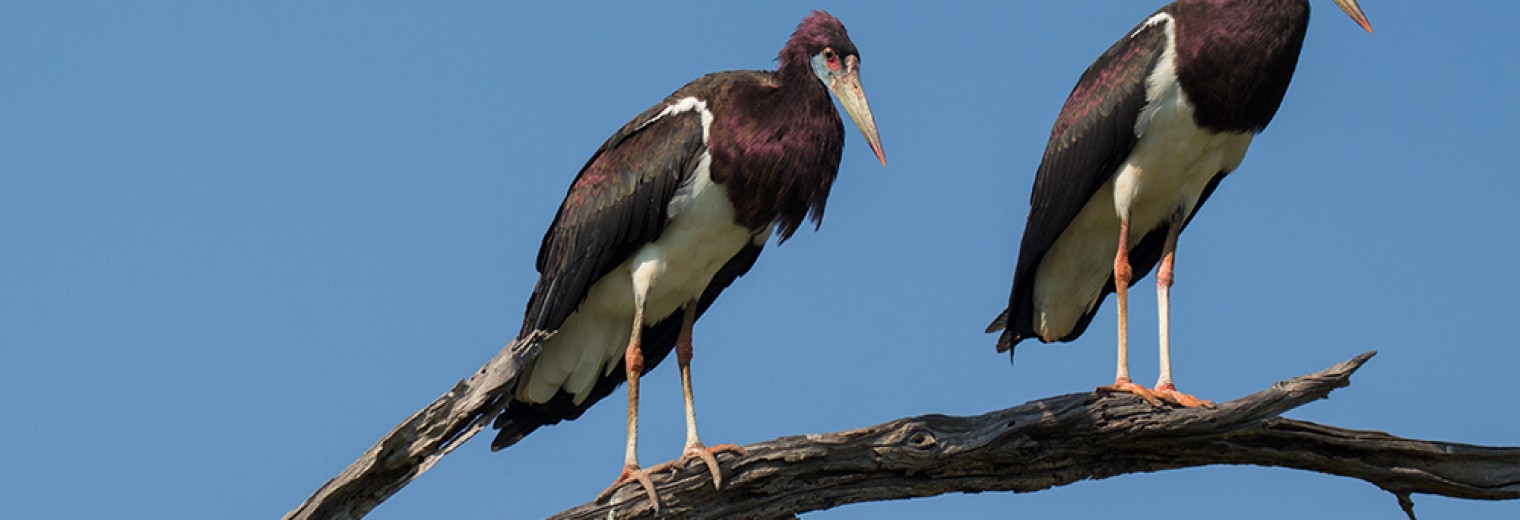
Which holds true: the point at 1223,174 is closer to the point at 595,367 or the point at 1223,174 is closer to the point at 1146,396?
the point at 1146,396

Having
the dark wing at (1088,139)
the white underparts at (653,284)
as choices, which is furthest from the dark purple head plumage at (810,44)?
the dark wing at (1088,139)

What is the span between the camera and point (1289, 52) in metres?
9.08

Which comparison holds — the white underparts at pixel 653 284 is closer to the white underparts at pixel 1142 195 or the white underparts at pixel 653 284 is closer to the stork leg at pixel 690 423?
the stork leg at pixel 690 423

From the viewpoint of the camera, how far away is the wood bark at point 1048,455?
815 centimetres

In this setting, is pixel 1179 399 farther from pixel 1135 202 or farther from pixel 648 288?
pixel 648 288

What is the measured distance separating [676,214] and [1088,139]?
1.93 m

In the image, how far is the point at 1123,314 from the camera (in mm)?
9242

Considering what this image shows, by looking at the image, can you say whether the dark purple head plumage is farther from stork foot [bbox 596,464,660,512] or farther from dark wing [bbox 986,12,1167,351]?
stork foot [bbox 596,464,660,512]

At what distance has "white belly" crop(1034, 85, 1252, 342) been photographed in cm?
915

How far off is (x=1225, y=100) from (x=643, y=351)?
9.75 ft

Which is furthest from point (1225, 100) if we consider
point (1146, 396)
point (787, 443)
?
point (787, 443)

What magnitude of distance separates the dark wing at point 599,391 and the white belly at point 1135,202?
1539 mm

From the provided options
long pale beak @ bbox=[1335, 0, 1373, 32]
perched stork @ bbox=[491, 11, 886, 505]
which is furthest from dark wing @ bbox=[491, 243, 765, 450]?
long pale beak @ bbox=[1335, 0, 1373, 32]

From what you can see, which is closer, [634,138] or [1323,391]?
[1323,391]
